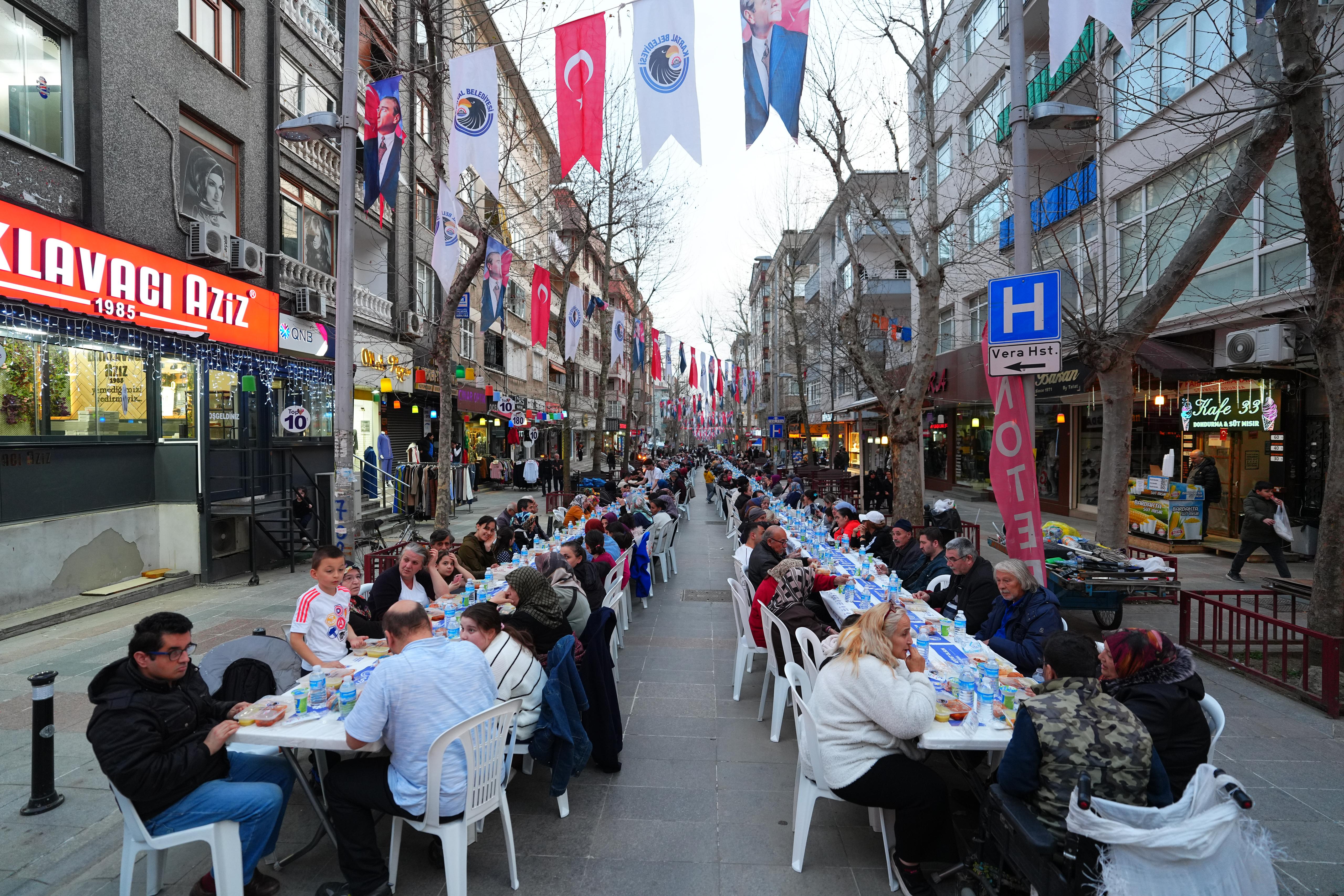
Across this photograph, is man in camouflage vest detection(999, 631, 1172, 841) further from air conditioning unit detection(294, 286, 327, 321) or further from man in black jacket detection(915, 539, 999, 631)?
air conditioning unit detection(294, 286, 327, 321)

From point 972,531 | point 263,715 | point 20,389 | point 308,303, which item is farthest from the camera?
point 308,303

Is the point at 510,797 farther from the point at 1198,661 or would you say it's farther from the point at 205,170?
the point at 205,170

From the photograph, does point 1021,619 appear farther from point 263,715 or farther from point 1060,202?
point 1060,202

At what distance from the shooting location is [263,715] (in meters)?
3.68

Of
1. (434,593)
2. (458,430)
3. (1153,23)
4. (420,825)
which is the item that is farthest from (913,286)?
(420,825)

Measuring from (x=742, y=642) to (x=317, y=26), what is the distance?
53.4 ft

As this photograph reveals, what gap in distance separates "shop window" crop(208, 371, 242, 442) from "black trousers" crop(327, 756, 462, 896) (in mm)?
9617

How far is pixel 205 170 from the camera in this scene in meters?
11.6

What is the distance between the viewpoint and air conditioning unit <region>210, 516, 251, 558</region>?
1088cm

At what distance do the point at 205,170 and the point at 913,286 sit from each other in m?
25.6

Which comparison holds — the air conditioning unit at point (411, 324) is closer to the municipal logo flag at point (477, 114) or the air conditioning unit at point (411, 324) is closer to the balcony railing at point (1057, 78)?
the municipal logo flag at point (477, 114)

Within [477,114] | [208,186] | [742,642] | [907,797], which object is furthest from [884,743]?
[208,186]

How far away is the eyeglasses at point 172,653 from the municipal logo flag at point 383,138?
8.28 meters

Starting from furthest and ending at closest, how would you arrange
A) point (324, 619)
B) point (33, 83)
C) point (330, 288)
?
point (330, 288) → point (33, 83) → point (324, 619)
